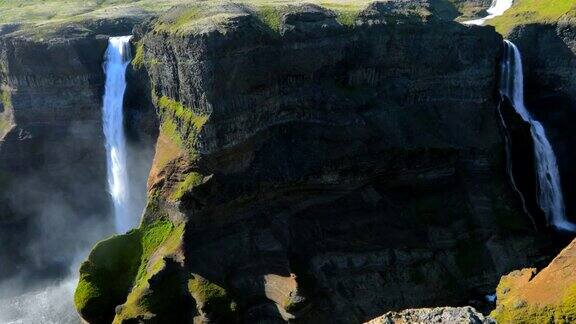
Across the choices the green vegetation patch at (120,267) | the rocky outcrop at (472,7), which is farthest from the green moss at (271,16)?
the rocky outcrop at (472,7)

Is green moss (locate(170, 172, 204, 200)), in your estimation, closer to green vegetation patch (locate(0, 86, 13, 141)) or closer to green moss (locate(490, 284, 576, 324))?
green vegetation patch (locate(0, 86, 13, 141))

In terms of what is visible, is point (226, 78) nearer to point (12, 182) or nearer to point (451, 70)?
point (451, 70)

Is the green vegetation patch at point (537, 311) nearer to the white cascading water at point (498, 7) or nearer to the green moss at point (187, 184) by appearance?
the green moss at point (187, 184)

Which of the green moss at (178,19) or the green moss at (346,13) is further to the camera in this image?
the green moss at (346,13)

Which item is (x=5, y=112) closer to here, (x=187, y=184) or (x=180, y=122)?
(x=180, y=122)

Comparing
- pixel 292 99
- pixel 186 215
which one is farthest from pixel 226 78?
pixel 186 215

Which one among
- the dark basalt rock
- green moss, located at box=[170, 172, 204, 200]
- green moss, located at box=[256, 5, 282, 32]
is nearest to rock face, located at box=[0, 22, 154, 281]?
green moss, located at box=[170, 172, 204, 200]

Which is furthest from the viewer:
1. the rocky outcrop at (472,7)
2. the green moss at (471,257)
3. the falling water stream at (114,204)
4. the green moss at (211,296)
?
the rocky outcrop at (472,7)

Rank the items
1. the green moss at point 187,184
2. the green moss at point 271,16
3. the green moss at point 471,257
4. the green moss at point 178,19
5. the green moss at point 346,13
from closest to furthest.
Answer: the green moss at point 187,184 < the green moss at point 471,257 < the green moss at point 178,19 < the green moss at point 271,16 < the green moss at point 346,13

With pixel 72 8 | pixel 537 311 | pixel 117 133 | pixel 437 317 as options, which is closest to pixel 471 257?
pixel 537 311
